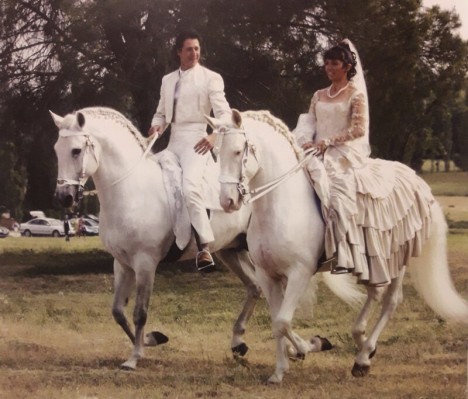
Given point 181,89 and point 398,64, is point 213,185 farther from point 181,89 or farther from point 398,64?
point 398,64

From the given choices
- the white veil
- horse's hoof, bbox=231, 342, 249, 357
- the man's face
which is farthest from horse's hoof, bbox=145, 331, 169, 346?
the white veil

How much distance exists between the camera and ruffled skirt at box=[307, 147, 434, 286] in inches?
214

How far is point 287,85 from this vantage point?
6301 millimetres

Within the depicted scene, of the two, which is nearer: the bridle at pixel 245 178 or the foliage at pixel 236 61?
the bridle at pixel 245 178

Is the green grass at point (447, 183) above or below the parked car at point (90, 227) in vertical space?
above

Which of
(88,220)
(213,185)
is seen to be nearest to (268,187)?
(213,185)

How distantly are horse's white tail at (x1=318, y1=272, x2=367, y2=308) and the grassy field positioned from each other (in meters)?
0.12

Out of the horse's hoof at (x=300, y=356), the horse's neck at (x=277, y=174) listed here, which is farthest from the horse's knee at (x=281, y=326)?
the horse's neck at (x=277, y=174)

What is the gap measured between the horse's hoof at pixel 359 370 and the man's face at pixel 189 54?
258 centimetres

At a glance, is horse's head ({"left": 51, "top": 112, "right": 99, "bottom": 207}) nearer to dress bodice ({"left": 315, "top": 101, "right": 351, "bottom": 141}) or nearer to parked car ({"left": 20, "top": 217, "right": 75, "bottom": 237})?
parked car ({"left": 20, "top": 217, "right": 75, "bottom": 237})

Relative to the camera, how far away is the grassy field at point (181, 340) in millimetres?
5297

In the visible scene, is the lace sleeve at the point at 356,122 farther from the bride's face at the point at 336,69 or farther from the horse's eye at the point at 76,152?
the horse's eye at the point at 76,152

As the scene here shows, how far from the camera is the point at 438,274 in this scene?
20.0 ft

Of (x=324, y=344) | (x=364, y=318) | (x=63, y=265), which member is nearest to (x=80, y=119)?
(x=63, y=265)
